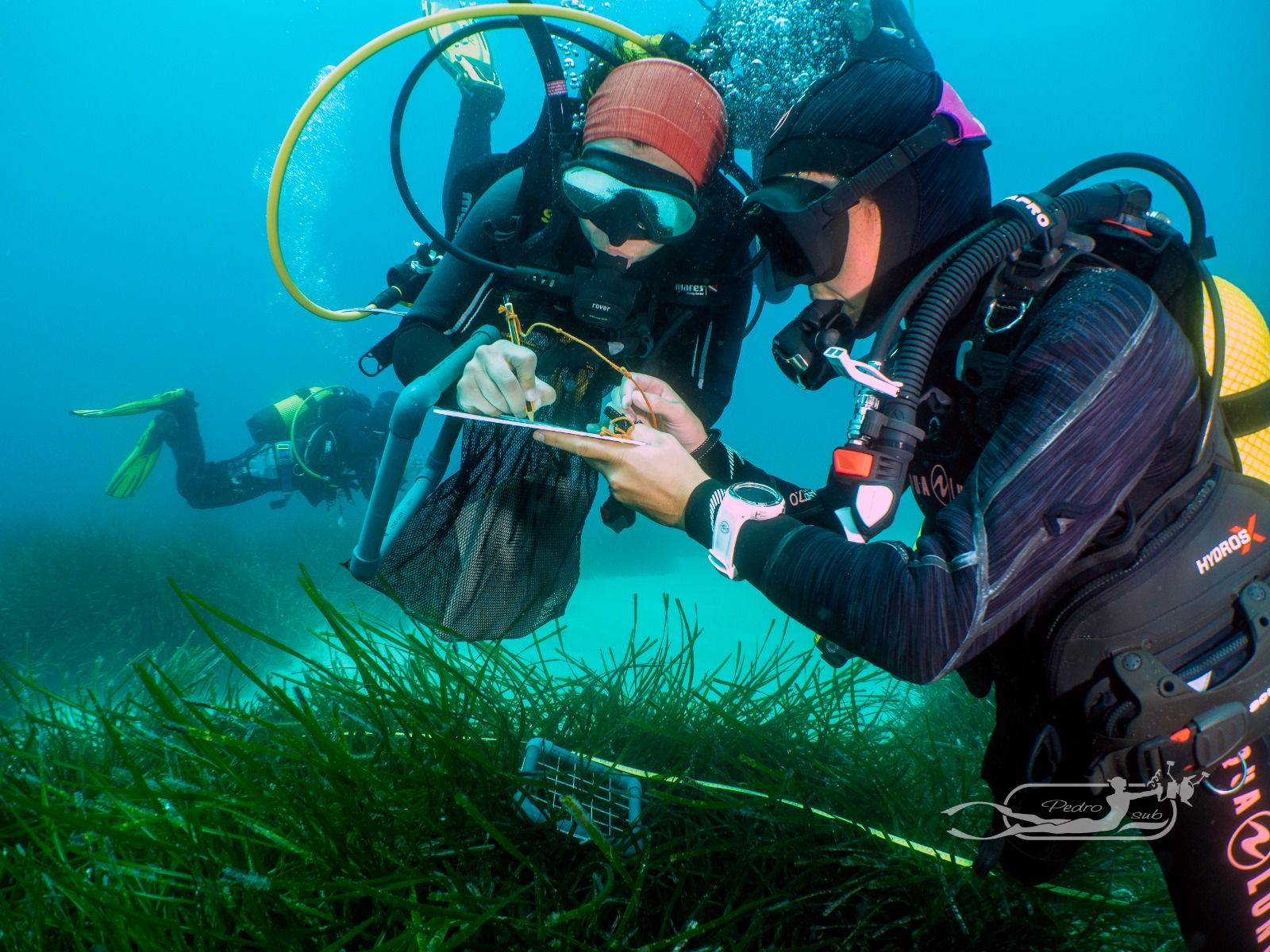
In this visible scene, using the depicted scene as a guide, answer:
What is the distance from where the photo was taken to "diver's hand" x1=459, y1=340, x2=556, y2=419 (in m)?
1.98

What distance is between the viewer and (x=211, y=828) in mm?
1513

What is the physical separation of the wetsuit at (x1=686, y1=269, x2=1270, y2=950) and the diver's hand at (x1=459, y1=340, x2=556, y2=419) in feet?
3.11

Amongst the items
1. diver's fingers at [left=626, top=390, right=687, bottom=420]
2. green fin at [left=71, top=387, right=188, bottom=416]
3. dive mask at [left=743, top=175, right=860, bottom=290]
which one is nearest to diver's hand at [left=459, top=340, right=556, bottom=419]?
diver's fingers at [left=626, top=390, right=687, bottom=420]

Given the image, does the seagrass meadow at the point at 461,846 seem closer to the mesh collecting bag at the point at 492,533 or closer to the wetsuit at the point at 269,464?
the mesh collecting bag at the point at 492,533

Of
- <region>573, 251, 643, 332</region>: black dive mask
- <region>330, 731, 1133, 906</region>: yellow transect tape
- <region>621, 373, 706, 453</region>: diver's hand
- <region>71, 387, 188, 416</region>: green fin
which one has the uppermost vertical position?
<region>71, 387, 188, 416</region>: green fin

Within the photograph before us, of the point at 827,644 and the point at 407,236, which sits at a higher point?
the point at 407,236

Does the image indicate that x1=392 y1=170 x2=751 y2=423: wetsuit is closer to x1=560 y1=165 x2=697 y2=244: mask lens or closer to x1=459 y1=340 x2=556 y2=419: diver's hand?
x1=560 y1=165 x2=697 y2=244: mask lens

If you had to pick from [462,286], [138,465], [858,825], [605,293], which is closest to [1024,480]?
[858,825]

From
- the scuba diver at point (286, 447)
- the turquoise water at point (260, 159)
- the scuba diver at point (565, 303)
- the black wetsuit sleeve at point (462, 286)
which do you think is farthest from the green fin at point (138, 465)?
the turquoise water at point (260, 159)

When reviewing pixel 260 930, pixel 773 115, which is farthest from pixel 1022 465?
pixel 773 115

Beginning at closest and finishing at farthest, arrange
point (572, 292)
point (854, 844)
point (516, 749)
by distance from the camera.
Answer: point (854, 844) < point (516, 749) < point (572, 292)

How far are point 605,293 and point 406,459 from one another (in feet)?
3.75

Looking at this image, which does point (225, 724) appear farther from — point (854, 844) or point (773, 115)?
point (773, 115)

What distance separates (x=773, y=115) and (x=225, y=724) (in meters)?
8.69
